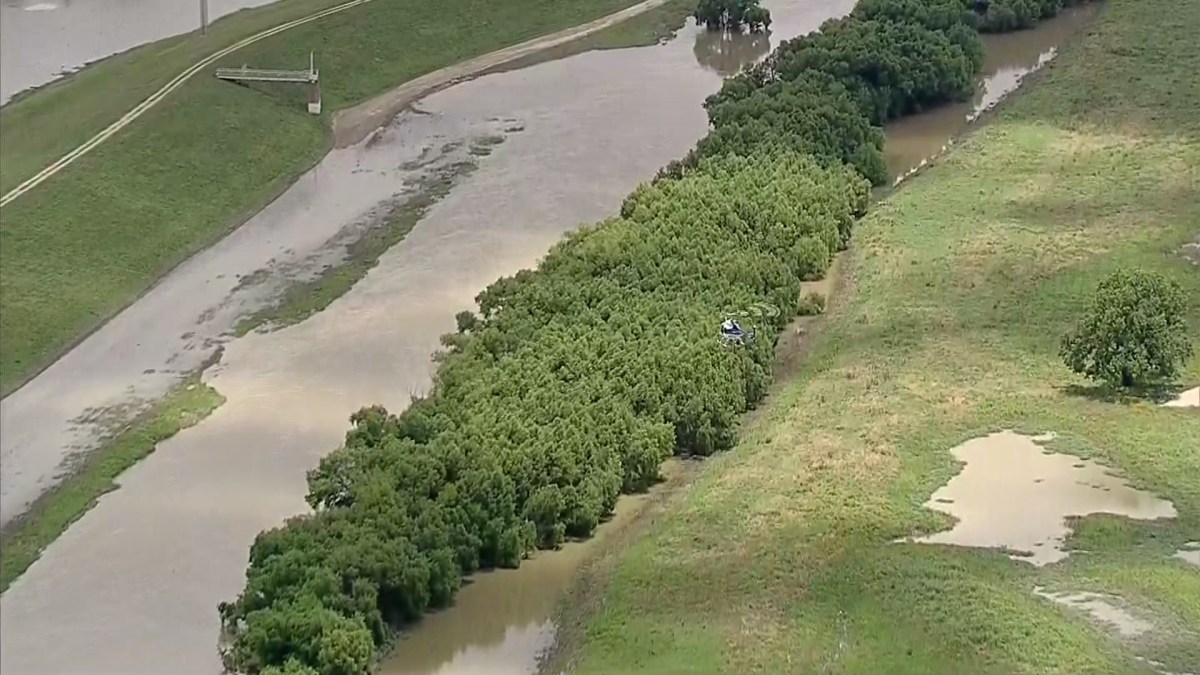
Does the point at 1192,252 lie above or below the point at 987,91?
below

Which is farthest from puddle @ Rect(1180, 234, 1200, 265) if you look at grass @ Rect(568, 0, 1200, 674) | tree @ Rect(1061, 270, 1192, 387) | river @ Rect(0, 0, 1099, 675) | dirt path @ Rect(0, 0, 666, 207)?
dirt path @ Rect(0, 0, 666, 207)

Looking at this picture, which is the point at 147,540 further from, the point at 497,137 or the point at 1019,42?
the point at 1019,42

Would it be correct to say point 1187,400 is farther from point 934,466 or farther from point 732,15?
point 732,15

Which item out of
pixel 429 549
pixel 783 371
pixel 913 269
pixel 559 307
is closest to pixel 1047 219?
pixel 913 269

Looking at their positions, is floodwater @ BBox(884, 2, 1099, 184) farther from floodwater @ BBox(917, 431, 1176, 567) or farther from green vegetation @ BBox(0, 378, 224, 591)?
green vegetation @ BBox(0, 378, 224, 591)

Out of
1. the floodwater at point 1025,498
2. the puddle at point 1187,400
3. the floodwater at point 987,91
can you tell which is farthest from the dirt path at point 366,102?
the puddle at point 1187,400

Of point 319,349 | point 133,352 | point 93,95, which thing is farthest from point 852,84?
point 133,352

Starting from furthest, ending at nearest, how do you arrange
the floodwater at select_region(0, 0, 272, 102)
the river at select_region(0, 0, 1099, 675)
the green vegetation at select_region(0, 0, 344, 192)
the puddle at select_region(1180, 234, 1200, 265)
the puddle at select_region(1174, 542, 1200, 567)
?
1. the floodwater at select_region(0, 0, 272, 102)
2. the green vegetation at select_region(0, 0, 344, 192)
3. the puddle at select_region(1180, 234, 1200, 265)
4. the puddle at select_region(1174, 542, 1200, 567)
5. the river at select_region(0, 0, 1099, 675)
